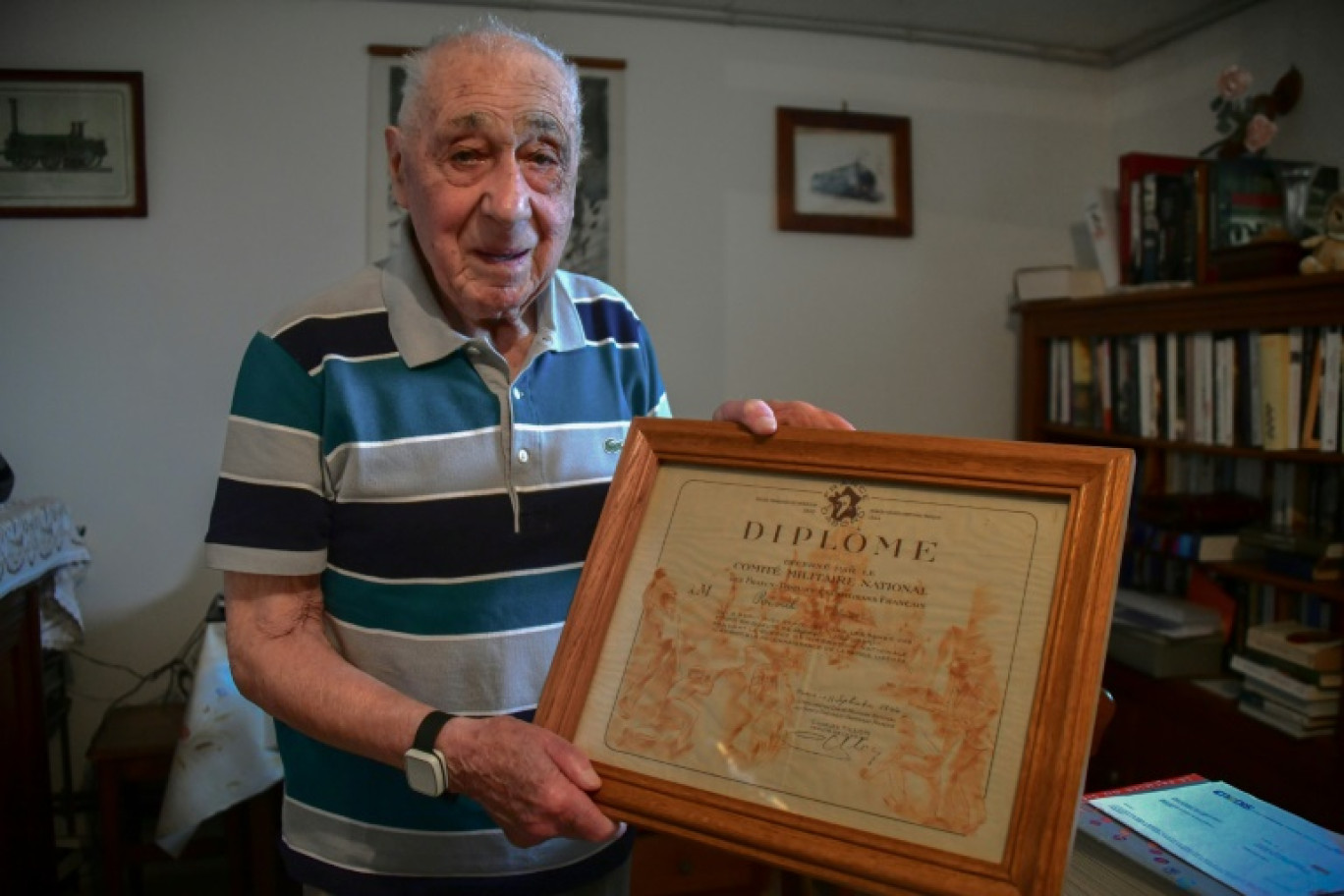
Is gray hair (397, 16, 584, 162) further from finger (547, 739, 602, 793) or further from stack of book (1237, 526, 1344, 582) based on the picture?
stack of book (1237, 526, 1344, 582)

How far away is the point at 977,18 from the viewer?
278cm

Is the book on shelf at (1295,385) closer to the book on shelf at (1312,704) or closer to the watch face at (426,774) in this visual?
the book on shelf at (1312,704)

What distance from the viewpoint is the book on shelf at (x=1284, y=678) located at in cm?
196

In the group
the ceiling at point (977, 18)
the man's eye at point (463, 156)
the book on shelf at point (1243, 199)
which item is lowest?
the man's eye at point (463, 156)

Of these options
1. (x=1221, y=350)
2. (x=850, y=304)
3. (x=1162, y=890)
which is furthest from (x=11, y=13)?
(x=1221, y=350)

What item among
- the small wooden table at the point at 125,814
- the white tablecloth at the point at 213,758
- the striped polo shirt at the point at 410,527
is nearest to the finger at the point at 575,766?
the striped polo shirt at the point at 410,527

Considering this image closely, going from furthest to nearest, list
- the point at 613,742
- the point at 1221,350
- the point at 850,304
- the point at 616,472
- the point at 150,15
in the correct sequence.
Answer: the point at 850,304
the point at 150,15
the point at 1221,350
the point at 616,472
the point at 613,742

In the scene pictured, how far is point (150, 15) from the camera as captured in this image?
8.02 feet

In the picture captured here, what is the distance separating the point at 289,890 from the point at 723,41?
2.80 m

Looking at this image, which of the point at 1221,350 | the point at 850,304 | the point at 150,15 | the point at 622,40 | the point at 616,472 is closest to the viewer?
the point at 616,472

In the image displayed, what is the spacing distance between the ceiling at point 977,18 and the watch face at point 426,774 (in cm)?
241

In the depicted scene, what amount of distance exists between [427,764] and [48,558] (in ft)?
6.22

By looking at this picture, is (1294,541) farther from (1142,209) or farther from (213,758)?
(213,758)

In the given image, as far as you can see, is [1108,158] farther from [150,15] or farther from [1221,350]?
[150,15]
